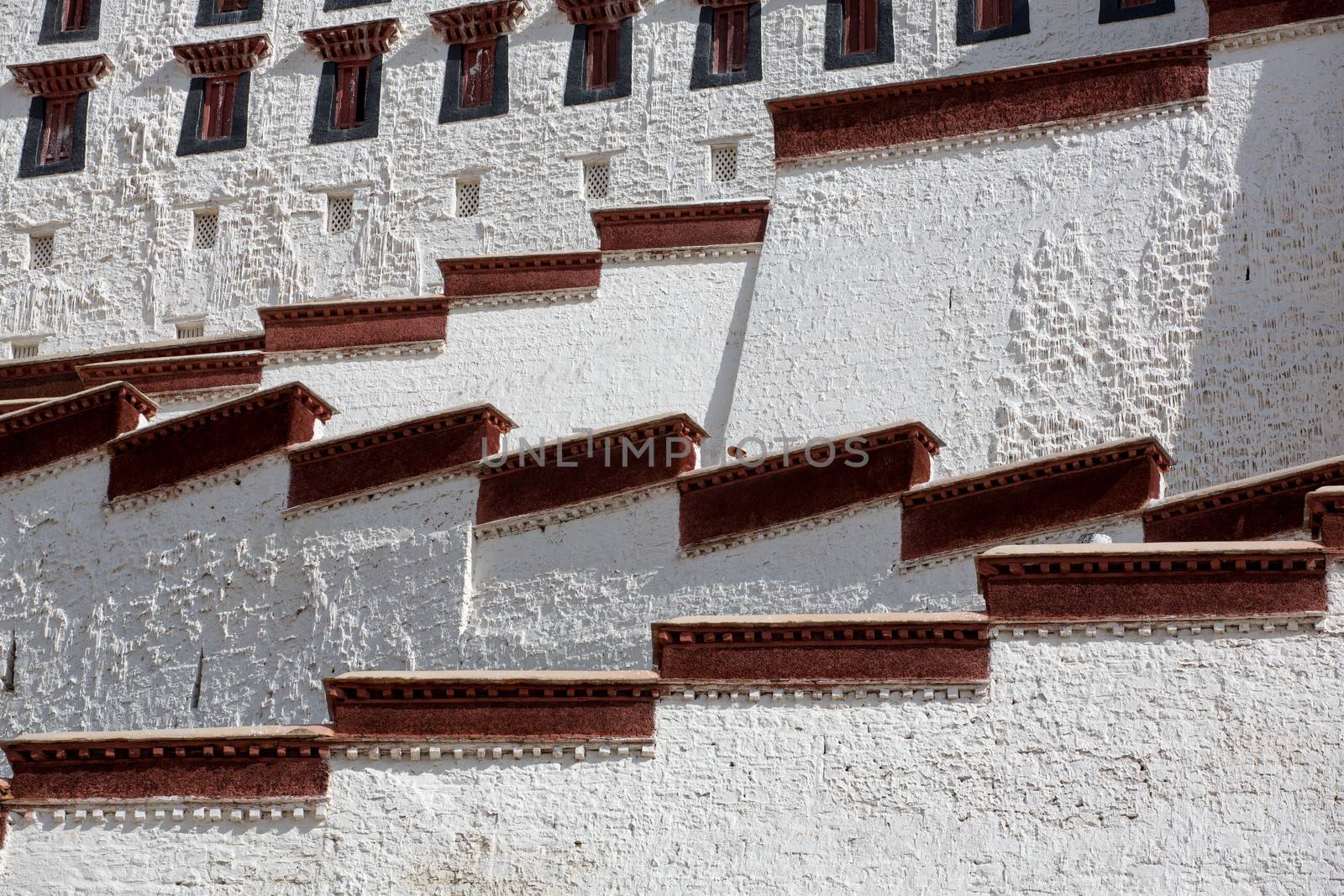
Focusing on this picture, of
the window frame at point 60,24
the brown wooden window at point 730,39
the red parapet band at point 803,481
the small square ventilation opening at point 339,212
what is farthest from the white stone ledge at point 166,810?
the window frame at point 60,24

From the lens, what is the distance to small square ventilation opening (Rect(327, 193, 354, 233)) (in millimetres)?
19359

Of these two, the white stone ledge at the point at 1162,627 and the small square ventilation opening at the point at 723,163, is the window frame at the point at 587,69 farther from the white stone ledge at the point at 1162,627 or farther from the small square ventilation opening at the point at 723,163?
the white stone ledge at the point at 1162,627

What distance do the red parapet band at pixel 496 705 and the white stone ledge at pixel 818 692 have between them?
169 mm

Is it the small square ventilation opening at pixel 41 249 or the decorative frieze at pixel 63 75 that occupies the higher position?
the decorative frieze at pixel 63 75

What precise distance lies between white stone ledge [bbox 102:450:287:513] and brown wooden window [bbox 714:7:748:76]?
7.38m

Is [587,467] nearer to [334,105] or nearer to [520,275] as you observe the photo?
[520,275]

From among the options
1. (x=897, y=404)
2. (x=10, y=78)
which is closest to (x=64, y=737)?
(x=897, y=404)

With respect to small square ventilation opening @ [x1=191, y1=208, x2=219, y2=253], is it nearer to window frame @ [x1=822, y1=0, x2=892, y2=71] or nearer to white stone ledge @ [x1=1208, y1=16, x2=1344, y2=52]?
window frame @ [x1=822, y1=0, x2=892, y2=71]

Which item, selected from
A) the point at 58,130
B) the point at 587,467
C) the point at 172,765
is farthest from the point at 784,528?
the point at 58,130

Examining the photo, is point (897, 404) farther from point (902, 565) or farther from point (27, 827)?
point (27, 827)

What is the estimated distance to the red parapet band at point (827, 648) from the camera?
9.70m

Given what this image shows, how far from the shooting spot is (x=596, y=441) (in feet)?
40.3

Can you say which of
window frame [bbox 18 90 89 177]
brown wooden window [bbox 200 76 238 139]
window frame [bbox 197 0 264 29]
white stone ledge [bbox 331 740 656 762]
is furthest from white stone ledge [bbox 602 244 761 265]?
window frame [bbox 18 90 89 177]

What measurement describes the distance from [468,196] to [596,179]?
1242 millimetres
